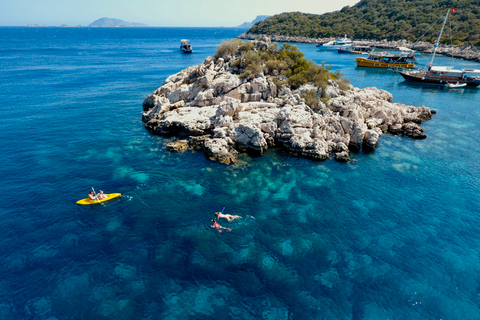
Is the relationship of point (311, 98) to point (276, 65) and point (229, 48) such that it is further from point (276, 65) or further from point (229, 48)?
point (229, 48)

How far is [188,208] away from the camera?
3250 centimetres

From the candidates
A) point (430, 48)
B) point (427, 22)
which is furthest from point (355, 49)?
point (427, 22)

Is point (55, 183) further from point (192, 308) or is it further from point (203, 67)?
point (203, 67)

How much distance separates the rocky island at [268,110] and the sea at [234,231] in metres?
3.00

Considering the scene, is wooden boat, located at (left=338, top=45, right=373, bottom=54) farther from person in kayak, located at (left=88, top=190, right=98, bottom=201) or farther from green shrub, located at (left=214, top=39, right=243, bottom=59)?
person in kayak, located at (left=88, top=190, right=98, bottom=201)

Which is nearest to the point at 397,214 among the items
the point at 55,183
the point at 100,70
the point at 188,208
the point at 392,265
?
Result: the point at 392,265

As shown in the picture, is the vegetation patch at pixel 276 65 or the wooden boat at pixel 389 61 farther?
the wooden boat at pixel 389 61

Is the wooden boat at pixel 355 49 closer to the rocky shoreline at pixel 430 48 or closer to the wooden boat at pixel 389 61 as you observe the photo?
the rocky shoreline at pixel 430 48

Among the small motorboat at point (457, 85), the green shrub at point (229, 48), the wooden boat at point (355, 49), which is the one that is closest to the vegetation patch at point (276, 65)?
the green shrub at point (229, 48)

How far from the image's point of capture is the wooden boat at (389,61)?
117000 mm

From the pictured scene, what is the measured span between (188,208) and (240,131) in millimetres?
17416

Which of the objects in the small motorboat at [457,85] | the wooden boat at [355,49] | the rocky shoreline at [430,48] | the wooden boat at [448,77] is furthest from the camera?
the wooden boat at [355,49]

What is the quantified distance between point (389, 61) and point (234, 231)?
4854 inches

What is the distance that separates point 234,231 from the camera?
29188 mm
